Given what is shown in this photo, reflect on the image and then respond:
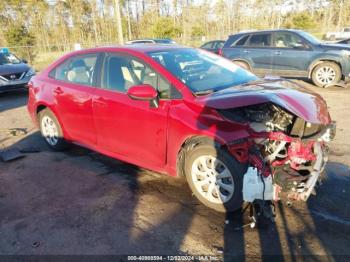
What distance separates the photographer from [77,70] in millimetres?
4730

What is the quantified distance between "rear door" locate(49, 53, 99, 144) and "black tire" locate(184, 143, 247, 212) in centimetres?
166

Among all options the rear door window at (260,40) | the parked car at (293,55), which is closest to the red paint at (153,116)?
the parked car at (293,55)

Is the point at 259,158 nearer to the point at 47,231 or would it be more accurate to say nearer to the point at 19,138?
the point at 47,231

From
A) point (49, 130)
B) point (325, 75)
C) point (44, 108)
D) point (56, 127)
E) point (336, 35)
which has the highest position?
point (44, 108)

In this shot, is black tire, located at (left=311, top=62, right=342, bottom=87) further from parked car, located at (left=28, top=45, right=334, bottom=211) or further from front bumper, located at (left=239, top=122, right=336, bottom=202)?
front bumper, located at (left=239, top=122, right=336, bottom=202)

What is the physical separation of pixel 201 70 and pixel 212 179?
4.63 feet

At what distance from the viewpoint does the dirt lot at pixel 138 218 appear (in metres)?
2.94

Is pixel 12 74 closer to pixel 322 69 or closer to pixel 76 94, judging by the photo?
pixel 76 94

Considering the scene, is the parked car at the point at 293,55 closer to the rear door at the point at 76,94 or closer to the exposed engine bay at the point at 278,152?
the rear door at the point at 76,94

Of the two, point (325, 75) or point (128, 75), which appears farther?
point (325, 75)

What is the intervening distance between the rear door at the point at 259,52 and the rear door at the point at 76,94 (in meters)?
7.39

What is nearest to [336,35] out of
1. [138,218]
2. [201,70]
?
[201,70]

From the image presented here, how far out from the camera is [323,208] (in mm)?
3459

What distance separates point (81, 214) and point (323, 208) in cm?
255
